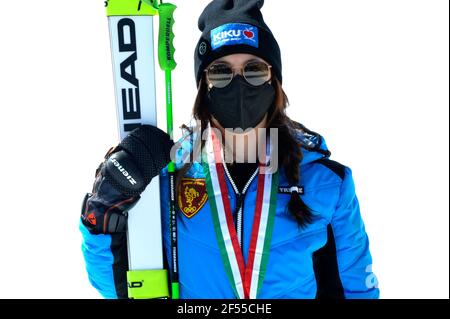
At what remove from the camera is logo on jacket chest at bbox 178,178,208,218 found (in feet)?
7.77

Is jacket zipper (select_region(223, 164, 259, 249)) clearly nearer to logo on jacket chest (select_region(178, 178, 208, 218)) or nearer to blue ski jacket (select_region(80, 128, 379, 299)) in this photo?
blue ski jacket (select_region(80, 128, 379, 299))

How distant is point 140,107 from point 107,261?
0.74 meters

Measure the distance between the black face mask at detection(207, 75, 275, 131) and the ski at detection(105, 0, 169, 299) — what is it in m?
0.32

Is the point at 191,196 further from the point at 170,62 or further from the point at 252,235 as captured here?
the point at 170,62

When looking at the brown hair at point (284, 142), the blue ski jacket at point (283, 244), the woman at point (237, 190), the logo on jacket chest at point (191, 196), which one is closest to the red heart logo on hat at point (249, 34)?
the woman at point (237, 190)

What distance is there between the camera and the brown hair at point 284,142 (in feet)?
7.68

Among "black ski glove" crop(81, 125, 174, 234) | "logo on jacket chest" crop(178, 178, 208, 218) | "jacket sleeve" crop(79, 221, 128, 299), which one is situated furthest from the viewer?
"logo on jacket chest" crop(178, 178, 208, 218)

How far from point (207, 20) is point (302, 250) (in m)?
1.17

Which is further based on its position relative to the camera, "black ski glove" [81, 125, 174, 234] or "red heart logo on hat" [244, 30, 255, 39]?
"red heart logo on hat" [244, 30, 255, 39]

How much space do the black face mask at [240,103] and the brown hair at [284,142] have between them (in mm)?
48

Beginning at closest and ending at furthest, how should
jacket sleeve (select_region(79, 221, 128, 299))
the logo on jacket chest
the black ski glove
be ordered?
the black ski glove
jacket sleeve (select_region(79, 221, 128, 299))
the logo on jacket chest

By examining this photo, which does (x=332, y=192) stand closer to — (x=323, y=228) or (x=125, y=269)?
(x=323, y=228)

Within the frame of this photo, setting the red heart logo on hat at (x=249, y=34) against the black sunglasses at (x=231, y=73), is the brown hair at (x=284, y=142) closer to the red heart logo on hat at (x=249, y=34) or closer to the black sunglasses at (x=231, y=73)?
the black sunglasses at (x=231, y=73)

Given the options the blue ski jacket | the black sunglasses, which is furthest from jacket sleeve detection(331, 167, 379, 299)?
the black sunglasses
